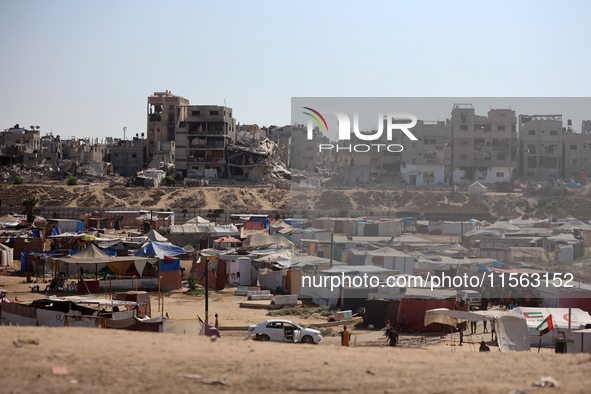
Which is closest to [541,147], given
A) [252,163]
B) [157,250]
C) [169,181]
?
[252,163]

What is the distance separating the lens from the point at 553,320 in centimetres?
1470

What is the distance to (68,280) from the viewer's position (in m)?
23.2

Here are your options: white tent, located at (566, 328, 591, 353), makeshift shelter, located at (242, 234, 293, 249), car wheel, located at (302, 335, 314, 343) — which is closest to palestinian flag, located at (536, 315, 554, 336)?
white tent, located at (566, 328, 591, 353)

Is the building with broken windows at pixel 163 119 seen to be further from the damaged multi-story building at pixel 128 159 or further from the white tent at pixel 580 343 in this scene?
the white tent at pixel 580 343

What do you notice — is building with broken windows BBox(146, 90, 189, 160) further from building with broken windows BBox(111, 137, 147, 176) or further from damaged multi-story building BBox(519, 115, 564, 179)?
damaged multi-story building BBox(519, 115, 564, 179)

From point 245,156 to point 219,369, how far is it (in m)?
65.2

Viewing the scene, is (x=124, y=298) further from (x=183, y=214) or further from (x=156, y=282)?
(x=183, y=214)

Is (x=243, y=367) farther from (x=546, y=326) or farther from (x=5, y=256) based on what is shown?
(x=5, y=256)

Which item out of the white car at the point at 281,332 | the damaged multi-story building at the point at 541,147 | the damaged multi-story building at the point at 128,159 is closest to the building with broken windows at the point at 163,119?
the damaged multi-story building at the point at 128,159

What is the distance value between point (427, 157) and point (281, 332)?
4703 cm

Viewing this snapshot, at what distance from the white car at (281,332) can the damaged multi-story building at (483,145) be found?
128ft

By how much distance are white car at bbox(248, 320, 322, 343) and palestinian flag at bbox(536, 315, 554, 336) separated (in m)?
5.02

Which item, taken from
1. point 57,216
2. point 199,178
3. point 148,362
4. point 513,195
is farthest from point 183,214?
point 148,362

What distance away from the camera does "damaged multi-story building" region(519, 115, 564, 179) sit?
61.5 metres
